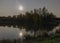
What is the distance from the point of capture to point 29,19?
9008 mm

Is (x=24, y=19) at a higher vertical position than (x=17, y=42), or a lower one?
higher

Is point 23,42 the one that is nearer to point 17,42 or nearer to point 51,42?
point 17,42

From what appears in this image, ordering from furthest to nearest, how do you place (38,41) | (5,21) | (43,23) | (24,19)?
1. (5,21)
2. (24,19)
3. (43,23)
4. (38,41)

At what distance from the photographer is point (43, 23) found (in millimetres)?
7902

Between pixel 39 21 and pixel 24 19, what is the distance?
5.41ft

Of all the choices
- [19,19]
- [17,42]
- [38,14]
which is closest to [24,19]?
[19,19]

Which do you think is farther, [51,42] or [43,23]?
[43,23]

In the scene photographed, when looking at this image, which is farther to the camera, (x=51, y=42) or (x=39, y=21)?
(x=39, y=21)

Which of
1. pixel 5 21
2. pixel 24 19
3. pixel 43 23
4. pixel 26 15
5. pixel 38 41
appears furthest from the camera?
pixel 5 21

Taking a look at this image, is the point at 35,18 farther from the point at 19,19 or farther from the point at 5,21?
the point at 5,21

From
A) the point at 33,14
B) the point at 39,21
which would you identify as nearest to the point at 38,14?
the point at 33,14

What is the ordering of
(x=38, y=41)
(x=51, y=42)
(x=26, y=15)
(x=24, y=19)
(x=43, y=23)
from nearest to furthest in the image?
(x=51, y=42)
(x=38, y=41)
(x=43, y=23)
(x=26, y=15)
(x=24, y=19)

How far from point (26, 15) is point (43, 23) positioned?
3.88 ft

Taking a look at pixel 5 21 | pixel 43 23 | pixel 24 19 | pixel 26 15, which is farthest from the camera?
pixel 5 21
